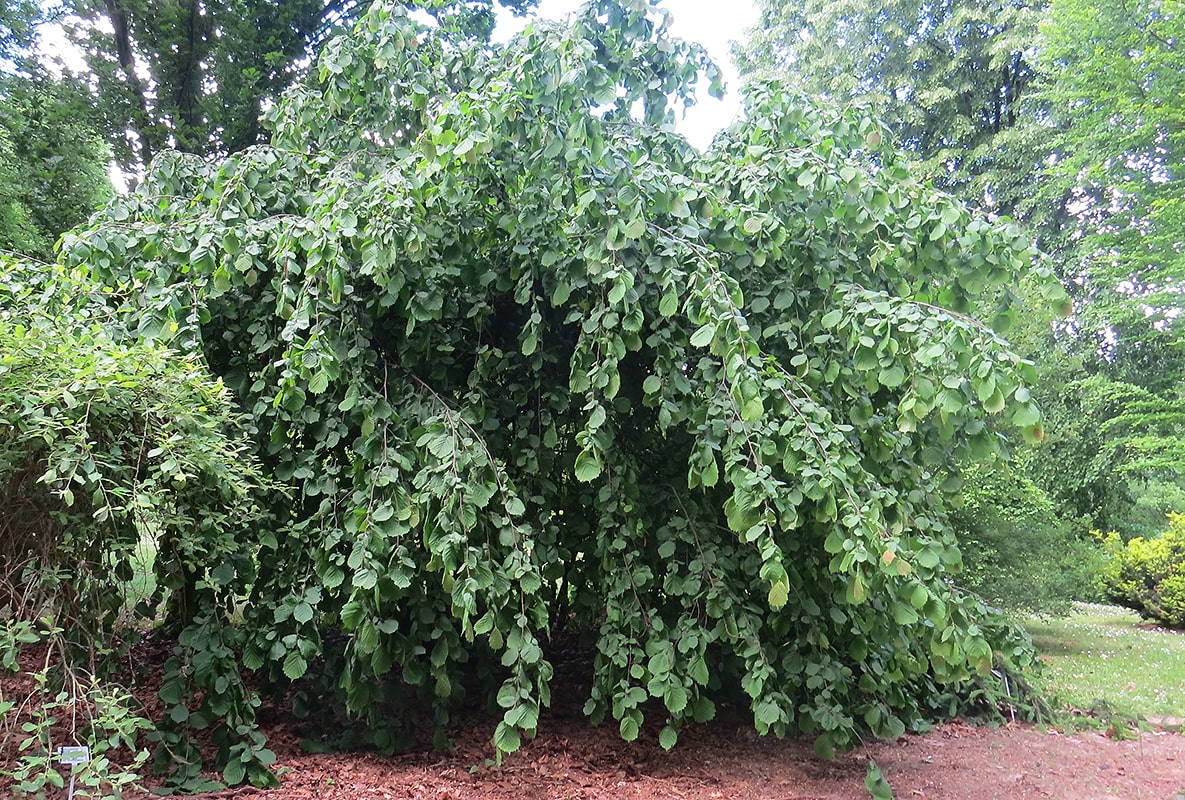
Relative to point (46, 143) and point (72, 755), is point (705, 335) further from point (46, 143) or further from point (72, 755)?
point (46, 143)

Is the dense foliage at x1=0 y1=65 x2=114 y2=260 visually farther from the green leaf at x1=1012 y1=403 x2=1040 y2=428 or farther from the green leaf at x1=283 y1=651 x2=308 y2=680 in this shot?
the green leaf at x1=1012 y1=403 x2=1040 y2=428

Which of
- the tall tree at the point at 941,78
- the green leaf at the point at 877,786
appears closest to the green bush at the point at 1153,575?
the tall tree at the point at 941,78

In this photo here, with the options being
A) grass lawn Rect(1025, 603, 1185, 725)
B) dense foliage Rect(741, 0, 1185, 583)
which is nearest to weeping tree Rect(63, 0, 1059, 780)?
grass lawn Rect(1025, 603, 1185, 725)

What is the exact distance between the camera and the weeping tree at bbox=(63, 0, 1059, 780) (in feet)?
9.41

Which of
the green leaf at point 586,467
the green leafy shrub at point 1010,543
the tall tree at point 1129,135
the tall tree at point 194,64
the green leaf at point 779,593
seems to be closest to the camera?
the green leaf at point 779,593

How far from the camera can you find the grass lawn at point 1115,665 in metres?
5.16

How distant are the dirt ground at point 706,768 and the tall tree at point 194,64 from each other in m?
6.78

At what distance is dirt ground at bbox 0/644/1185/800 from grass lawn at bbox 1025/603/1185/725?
0.90 metres

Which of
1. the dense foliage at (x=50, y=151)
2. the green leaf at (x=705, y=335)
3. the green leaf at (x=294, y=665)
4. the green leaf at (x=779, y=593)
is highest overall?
the dense foliage at (x=50, y=151)

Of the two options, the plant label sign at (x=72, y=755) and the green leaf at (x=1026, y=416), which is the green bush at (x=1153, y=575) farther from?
the plant label sign at (x=72, y=755)

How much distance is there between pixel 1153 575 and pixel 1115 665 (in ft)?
13.3

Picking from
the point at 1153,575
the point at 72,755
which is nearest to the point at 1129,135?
the point at 1153,575

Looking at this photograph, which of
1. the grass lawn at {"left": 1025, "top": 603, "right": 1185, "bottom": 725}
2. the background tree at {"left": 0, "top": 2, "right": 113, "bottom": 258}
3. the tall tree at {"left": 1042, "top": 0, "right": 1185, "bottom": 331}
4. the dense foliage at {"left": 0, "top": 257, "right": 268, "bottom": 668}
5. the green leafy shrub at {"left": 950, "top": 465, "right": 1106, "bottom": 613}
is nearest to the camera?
the dense foliage at {"left": 0, "top": 257, "right": 268, "bottom": 668}

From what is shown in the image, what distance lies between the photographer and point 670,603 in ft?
11.8
